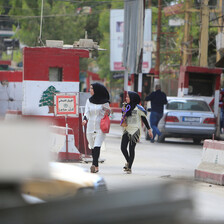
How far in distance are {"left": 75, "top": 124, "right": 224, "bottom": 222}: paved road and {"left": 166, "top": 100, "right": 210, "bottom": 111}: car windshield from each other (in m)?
1.42

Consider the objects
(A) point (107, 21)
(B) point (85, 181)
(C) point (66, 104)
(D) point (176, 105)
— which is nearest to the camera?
(B) point (85, 181)

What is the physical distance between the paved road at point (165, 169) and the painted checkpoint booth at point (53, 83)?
0.76 metres

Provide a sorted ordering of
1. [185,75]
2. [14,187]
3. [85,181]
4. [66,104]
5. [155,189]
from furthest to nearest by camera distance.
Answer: [185,75], [66,104], [85,181], [155,189], [14,187]

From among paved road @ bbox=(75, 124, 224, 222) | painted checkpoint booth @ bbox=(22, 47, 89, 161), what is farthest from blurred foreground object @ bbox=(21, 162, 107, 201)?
painted checkpoint booth @ bbox=(22, 47, 89, 161)

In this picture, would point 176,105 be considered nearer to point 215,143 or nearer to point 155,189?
point 215,143

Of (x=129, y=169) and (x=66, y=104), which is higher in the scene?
(x=66, y=104)

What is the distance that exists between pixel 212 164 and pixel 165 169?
1.69 metres

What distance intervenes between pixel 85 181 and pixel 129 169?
749 cm

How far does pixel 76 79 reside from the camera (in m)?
13.5

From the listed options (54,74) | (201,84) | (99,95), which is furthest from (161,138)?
(99,95)

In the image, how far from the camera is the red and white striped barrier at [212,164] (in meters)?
10.8

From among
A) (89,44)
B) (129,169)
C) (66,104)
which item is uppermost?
(89,44)

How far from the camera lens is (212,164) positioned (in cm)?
1105

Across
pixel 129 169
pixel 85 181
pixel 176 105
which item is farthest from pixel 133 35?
pixel 85 181
